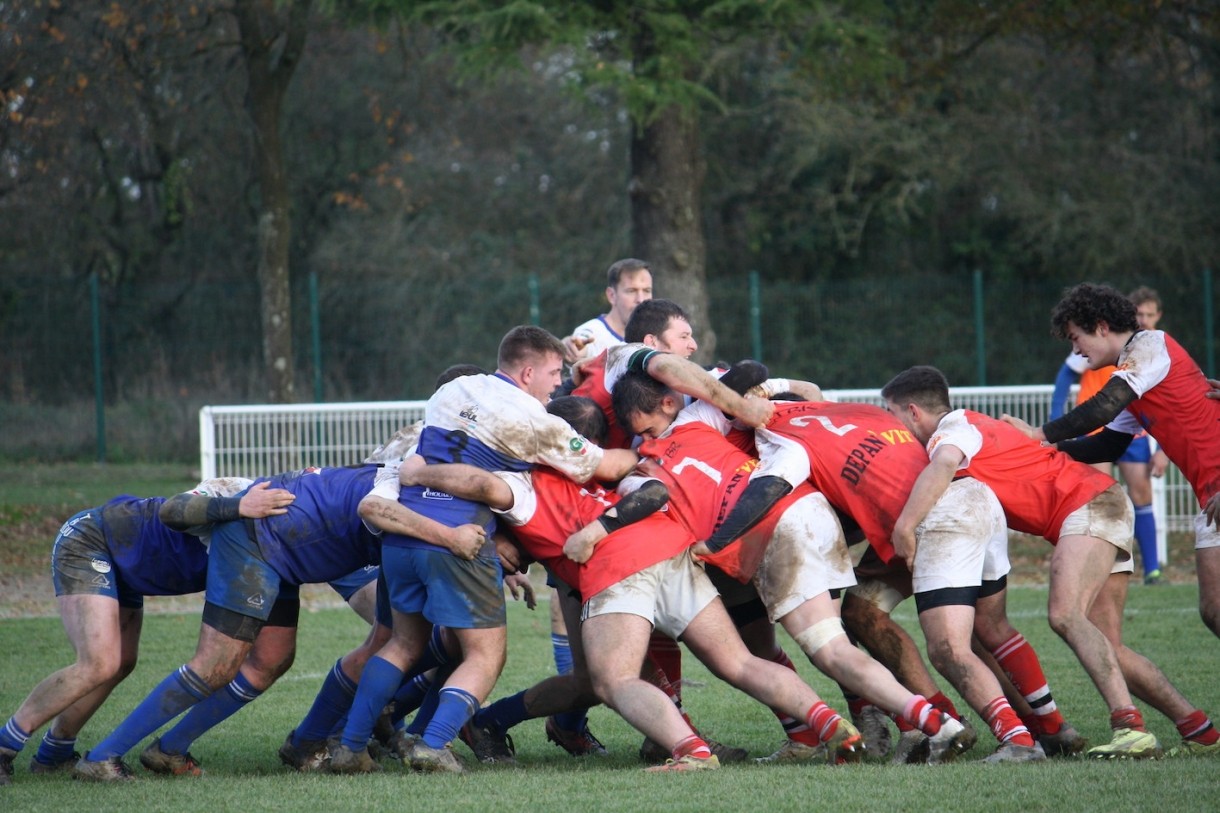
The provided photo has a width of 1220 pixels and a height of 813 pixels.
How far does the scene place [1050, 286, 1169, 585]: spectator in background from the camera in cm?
1029

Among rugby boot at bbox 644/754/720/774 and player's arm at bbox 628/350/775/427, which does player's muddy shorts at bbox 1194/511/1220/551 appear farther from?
rugby boot at bbox 644/754/720/774

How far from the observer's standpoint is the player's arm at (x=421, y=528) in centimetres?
562

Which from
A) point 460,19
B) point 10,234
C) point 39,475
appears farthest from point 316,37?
point 460,19

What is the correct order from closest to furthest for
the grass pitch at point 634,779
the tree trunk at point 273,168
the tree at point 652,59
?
1. the grass pitch at point 634,779
2. the tree at point 652,59
3. the tree trunk at point 273,168

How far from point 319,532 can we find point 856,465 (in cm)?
240

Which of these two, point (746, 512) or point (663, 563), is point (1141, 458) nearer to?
point (746, 512)

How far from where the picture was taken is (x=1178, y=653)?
27.5 ft

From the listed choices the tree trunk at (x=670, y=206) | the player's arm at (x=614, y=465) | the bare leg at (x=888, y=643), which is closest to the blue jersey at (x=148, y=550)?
the player's arm at (x=614, y=465)

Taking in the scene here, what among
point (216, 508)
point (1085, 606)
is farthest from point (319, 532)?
point (1085, 606)

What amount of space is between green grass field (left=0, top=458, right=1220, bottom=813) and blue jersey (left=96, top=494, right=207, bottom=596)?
2.78 ft

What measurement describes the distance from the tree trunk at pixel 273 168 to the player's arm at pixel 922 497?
13.7 meters

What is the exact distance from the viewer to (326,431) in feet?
43.1

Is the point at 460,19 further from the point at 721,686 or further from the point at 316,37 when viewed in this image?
the point at 316,37

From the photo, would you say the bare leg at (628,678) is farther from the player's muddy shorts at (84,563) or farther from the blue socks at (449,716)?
the player's muddy shorts at (84,563)
